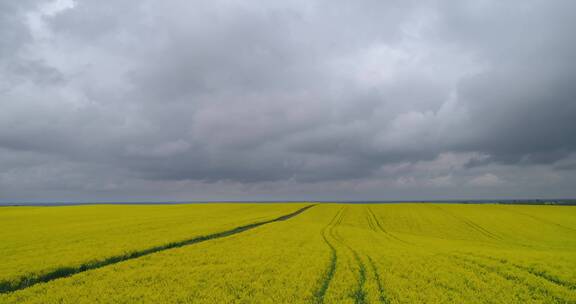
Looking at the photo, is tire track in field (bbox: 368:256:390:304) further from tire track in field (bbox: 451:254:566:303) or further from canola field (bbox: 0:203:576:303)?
tire track in field (bbox: 451:254:566:303)

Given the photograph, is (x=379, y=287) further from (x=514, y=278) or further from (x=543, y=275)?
(x=543, y=275)

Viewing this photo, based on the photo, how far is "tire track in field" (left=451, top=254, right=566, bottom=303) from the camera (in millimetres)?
12430

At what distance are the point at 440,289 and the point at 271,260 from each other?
10517 mm

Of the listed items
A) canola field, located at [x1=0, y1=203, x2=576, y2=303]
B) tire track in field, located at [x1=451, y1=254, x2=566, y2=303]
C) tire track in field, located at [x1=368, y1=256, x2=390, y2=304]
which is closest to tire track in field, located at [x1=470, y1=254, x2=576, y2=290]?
canola field, located at [x1=0, y1=203, x2=576, y2=303]

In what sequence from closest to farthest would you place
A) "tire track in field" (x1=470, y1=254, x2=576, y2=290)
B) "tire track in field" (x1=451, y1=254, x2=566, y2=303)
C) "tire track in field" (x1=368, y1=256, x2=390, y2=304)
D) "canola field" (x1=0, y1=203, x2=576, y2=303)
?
"tire track in field" (x1=368, y1=256, x2=390, y2=304) → "tire track in field" (x1=451, y1=254, x2=566, y2=303) → "canola field" (x1=0, y1=203, x2=576, y2=303) → "tire track in field" (x1=470, y1=254, x2=576, y2=290)

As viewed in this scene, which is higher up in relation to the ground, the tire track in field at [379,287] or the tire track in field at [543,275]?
the tire track in field at [543,275]

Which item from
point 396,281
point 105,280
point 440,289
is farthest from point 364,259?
point 105,280

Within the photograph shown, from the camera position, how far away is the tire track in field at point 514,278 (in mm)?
12430

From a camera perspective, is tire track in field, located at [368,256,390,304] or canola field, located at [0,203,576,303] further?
canola field, located at [0,203,576,303]

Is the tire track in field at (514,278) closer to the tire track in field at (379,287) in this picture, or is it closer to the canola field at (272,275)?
the canola field at (272,275)

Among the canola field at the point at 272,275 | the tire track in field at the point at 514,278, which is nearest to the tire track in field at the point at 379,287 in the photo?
the canola field at the point at 272,275

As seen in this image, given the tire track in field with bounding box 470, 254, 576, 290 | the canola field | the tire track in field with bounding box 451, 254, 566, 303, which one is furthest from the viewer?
the tire track in field with bounding box 470, 254, 576, 290

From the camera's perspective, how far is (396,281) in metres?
14.3

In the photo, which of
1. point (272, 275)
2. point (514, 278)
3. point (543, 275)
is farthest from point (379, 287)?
point (543, 275)
